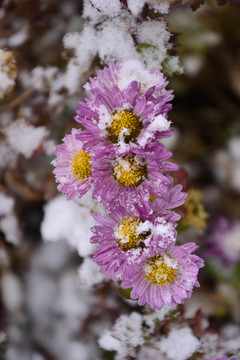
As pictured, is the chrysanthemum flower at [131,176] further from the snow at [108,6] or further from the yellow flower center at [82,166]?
the snow at [108,6]

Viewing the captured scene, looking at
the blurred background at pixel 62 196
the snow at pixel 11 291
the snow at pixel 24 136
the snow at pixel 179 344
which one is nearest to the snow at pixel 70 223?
the blurred background at pixel 62 196

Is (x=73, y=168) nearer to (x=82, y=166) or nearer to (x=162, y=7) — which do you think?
(x=82, y=166)

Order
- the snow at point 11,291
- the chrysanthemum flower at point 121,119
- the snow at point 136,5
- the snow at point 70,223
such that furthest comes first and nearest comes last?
the snow at point 11,291 → the snow at point 70,223 → the snow at point 136,5 → the chrysanthemum flower at point 121,119

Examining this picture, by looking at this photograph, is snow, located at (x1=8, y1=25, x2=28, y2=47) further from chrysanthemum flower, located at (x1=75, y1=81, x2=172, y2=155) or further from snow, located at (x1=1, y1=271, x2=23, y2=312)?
snow, located at (x1=1, y1=271, x2=23, y2=312)

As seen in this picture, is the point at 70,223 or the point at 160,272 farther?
the point at 70,223

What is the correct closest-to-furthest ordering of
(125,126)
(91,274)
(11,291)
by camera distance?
(125,126) < (91,274) < (11,291)

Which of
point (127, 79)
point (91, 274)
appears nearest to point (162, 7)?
point (127, 79)
